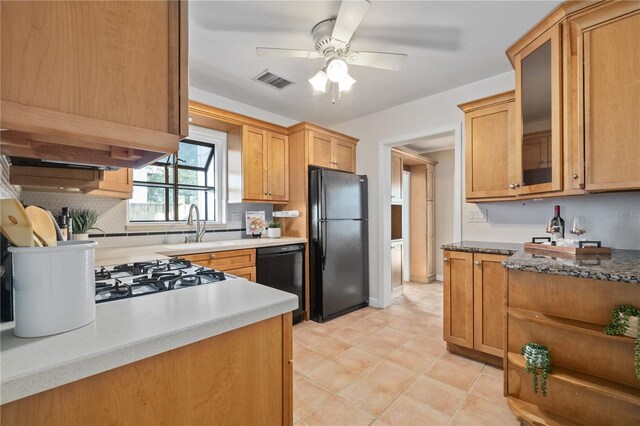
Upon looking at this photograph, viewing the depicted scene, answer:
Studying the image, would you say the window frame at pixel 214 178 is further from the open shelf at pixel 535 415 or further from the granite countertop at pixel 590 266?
the open shelf at pixel 535 415

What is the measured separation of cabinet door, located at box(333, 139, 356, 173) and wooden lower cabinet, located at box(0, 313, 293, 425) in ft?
9.65

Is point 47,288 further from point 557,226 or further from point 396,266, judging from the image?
point 396,266

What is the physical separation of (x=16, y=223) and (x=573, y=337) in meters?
2.22

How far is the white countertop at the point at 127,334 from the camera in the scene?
20.9 inches

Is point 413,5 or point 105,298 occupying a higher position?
point 413,5

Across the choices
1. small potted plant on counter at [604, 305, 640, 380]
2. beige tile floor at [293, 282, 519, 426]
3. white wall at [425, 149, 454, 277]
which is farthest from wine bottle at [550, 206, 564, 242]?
white wall at [425, 149, 454, 277]

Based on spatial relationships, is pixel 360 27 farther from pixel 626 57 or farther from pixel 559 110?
pixel 626 57

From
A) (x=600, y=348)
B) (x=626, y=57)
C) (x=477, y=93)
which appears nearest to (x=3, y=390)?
(x=600, y=348)

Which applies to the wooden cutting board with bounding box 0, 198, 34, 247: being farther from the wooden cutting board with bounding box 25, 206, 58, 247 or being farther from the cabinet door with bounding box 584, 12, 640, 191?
the cabinet door with bounding box 584, 12, 640, 191

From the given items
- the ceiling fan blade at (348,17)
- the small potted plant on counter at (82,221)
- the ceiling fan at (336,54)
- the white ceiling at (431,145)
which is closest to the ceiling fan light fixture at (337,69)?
the ceiling fan at (336,54)

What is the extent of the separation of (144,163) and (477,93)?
3113 mm

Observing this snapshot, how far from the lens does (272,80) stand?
287 centimetres

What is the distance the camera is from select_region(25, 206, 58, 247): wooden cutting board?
26.8 inches

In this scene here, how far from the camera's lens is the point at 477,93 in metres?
2.91
